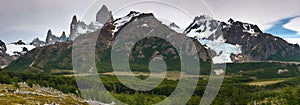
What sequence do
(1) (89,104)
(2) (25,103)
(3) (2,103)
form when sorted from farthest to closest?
(1) (89,104)
(2) (25,103)
(3) (2,103)

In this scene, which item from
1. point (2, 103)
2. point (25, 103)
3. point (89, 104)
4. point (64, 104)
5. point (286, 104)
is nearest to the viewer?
Answer: point (2, 103)

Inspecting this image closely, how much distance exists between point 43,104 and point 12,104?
1235 cm

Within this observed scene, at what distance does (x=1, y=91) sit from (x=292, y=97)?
144504 mm

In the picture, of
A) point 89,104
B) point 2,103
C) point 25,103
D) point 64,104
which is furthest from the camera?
point 89,104

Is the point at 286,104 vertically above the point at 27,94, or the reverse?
the point at 27,94

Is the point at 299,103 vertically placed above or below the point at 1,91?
below

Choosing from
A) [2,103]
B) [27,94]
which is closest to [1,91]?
[27,94]

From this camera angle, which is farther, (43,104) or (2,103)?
(43,104)

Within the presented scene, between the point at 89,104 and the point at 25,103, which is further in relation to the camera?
the point at 89,104

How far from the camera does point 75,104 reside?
433ft

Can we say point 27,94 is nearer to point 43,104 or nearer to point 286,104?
point 43,104

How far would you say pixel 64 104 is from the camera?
420 feet

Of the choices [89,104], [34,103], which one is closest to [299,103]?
[89,104]

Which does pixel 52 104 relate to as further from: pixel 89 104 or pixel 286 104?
pixel 286 104
